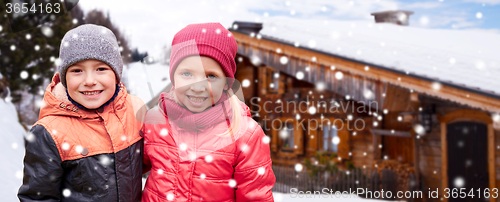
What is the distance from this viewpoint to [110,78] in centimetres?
179

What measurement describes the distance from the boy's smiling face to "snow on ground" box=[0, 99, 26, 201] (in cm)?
270

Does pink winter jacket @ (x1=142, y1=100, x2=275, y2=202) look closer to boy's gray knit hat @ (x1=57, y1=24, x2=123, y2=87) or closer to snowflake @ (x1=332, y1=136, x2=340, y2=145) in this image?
boy's gray knit hat @ (x1=57, y1=24, x2=123, y2=87)

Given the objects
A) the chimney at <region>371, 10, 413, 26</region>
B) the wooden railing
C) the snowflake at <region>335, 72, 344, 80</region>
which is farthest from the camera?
the chimney at <region>371, 10, 413, 26</region>

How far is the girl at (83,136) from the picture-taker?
161 cm

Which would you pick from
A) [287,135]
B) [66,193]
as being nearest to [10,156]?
[66,193]

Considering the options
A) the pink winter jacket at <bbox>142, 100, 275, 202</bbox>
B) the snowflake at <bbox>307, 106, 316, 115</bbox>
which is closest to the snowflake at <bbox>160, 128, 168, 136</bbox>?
the pink winter jacket at <bbox>142, 100, 275, 202</bbox>

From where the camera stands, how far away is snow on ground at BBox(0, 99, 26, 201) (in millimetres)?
3717

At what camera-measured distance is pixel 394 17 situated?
12.5 m

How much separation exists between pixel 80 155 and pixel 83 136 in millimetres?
107

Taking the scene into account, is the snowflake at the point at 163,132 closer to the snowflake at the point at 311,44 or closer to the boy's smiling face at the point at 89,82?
the boy's smiling face at the point at 89,82

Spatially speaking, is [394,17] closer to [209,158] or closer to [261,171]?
[261,171]

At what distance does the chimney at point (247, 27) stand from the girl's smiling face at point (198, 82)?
709 cm

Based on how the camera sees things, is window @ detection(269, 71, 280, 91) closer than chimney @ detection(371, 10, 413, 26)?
Yes

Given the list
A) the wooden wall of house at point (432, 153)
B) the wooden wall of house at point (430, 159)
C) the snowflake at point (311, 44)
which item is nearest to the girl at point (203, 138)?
the snowflake at point (311, 44)
